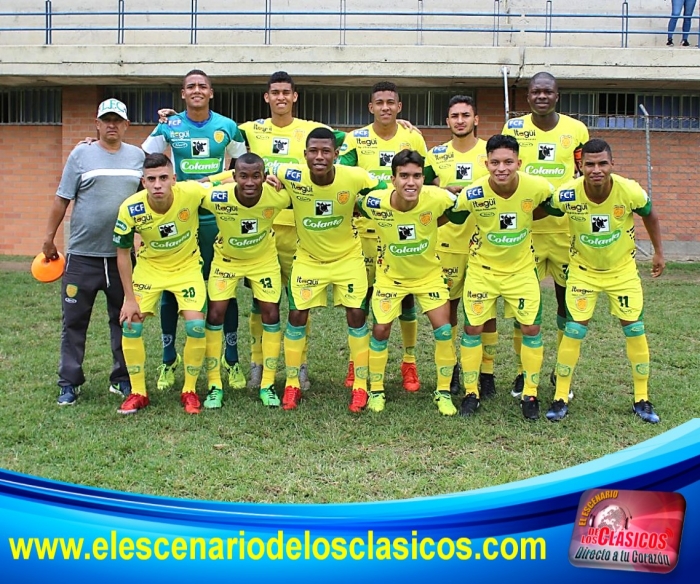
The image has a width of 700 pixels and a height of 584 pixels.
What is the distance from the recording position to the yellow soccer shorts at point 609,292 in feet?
18.8

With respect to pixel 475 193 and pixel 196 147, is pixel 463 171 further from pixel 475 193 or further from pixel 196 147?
pixel 196 147

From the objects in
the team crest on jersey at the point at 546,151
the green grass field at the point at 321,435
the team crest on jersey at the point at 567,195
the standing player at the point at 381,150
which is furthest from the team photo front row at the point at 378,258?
the team crest on jersey at the point at 546,151

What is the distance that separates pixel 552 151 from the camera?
20.5 ft

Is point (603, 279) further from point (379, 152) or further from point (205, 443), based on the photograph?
point (205, 443)

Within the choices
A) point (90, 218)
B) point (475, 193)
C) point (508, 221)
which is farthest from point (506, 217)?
point (90, 218)

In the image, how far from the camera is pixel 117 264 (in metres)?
6.12

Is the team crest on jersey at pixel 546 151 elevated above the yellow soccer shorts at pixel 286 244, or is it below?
above

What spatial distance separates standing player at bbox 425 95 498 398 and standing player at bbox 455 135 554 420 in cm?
40

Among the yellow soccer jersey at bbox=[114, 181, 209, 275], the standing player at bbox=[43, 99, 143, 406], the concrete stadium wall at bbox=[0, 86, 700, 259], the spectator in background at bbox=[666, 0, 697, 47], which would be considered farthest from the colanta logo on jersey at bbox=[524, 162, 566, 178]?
the spectator in background at bbox=[666, 0, 697, 47]

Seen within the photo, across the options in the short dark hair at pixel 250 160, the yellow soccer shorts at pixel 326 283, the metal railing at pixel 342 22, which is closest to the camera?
the short dark hair at pixel 250 160

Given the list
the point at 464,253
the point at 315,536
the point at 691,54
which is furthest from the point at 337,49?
the point at 315,536

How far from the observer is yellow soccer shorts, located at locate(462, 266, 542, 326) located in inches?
230

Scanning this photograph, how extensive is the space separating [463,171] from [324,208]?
1.22 m

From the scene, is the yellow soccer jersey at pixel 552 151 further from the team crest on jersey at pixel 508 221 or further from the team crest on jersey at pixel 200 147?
the team crest on jersey at pixel 200 147
